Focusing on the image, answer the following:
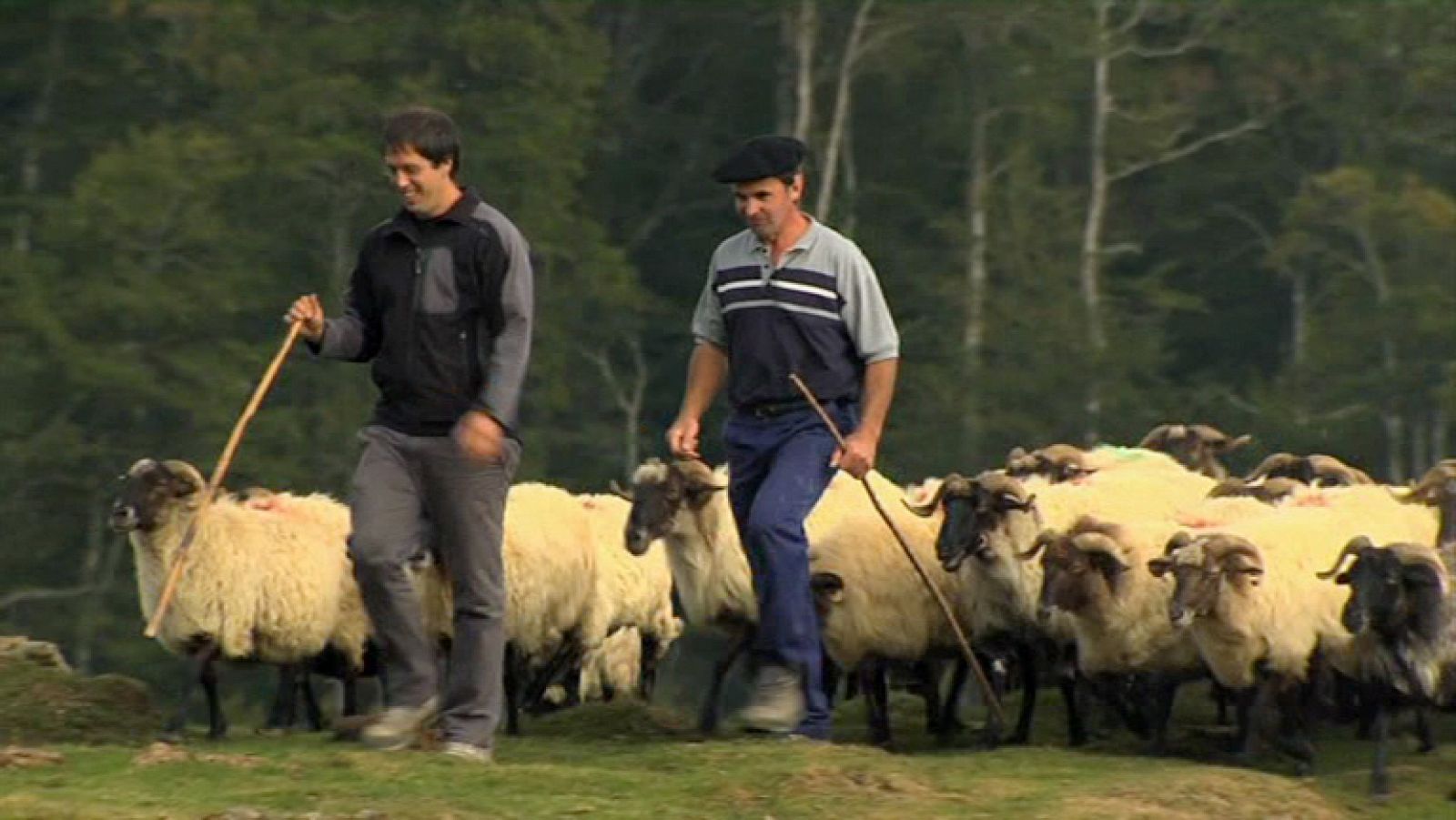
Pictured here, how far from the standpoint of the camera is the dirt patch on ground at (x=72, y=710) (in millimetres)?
17766

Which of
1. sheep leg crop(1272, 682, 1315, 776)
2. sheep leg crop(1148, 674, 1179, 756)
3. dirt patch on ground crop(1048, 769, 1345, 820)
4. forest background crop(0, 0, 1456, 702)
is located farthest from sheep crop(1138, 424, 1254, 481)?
forest background crop(0, 0, 1456, 702)

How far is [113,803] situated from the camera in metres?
14.6

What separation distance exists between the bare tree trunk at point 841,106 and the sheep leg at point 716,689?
1648 inches

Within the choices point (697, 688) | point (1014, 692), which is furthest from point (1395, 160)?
point (1014, 692)

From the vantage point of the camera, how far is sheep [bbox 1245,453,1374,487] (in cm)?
2309

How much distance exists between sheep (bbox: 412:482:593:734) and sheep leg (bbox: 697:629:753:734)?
1.10 meters

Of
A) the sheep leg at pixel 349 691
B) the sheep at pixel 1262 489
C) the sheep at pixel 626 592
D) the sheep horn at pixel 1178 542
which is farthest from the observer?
the sheep at pixel 626 592

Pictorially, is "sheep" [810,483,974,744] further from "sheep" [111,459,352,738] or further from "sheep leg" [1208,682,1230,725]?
Result: "sheep" [111,459,352,738]

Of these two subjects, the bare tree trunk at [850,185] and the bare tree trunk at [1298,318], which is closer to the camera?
the bare tree trunk at [1298,318]

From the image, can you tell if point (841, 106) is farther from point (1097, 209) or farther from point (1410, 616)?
point (1410, 616)

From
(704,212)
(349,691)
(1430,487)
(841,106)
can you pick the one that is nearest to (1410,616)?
(1430,487)

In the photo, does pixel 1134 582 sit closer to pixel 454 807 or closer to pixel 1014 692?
pixel 1014 692

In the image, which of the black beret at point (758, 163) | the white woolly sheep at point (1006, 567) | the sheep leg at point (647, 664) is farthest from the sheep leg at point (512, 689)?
the black beret at point (758, 163)

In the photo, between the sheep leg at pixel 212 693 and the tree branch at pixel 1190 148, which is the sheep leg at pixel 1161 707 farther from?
the tree branch at pixel 1190 148
